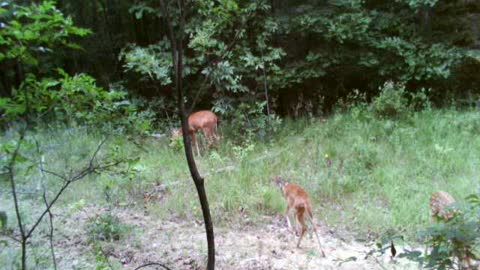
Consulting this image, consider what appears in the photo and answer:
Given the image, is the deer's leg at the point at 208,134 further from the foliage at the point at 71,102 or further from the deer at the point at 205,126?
the foliage at the point at 71,102

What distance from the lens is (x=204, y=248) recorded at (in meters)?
5.60

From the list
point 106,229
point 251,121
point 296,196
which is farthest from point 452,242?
point 251,121

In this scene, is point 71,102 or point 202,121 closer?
point 71,102

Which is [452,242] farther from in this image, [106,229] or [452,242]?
[106,229]

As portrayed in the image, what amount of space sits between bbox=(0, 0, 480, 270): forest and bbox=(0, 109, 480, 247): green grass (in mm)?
33

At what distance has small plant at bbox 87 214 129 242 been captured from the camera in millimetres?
5848

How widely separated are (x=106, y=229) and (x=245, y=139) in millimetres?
4430

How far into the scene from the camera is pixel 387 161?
26.4 ft

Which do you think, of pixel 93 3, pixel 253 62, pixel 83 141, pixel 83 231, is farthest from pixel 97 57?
pixel 83 231

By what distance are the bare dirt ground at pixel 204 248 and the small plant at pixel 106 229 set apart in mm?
102

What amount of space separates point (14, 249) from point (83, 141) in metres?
4.56

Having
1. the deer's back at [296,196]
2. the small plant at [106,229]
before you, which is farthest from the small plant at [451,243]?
the small plant at [106,229]

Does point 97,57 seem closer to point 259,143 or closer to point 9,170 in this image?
point 259,143

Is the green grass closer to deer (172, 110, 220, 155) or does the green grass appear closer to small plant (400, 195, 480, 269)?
deer (172, 110, 220, 155)
